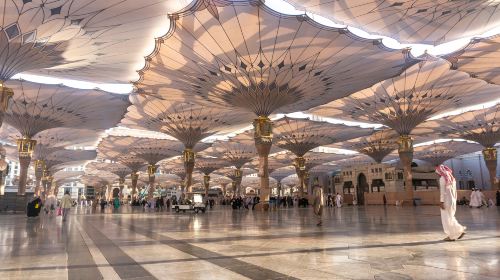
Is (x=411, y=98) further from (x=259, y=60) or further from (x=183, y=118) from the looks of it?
(x=183, y=118)

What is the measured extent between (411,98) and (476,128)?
55.0ft

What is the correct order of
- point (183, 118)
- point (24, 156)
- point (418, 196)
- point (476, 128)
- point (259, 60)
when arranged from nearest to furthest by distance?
point (259, 60) → point (24, 156) → point (183, 118) → point (418, 196) → point (476, 128)

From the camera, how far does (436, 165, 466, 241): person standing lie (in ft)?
24.1

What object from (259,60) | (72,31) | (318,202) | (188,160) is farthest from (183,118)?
(318,202)

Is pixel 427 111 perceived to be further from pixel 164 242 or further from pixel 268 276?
pixel 268 276

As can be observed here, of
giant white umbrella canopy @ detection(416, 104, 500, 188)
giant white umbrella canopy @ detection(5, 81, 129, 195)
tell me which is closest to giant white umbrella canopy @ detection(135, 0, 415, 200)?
giant white umbrella canopy @ detection(5, 81, 129, 195)

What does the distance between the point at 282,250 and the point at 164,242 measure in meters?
2.96

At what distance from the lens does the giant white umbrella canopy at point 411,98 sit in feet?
84.9

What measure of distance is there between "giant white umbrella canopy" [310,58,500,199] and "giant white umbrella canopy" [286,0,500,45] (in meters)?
5.41

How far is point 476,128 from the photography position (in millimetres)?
40531

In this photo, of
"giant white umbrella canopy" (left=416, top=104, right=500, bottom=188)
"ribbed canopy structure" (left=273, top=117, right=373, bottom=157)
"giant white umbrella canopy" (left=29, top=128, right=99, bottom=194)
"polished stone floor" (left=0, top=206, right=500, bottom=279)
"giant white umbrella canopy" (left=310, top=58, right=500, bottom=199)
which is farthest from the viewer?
"giant white umbrella canopy" (left=29, top=128, right=99, bottom=194)

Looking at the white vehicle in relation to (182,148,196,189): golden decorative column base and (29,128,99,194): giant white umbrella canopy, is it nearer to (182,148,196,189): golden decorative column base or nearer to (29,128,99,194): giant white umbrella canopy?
(182,148,196,189): golden decorative column base

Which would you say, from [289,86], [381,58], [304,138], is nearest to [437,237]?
[381,58]

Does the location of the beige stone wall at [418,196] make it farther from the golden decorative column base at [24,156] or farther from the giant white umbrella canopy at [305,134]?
the golden decorative column base at [24,156]
